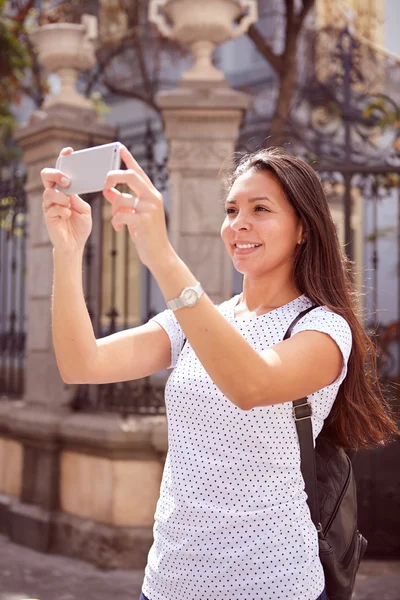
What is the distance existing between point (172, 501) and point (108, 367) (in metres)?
0.39

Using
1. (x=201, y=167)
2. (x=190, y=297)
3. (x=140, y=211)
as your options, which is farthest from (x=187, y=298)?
(x=201, y=167)

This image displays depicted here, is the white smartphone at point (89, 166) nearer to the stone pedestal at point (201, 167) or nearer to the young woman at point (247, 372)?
the young woman at point (247, 372)

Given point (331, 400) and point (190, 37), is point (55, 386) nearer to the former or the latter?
point (190, 37)

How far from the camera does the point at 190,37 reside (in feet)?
18.4

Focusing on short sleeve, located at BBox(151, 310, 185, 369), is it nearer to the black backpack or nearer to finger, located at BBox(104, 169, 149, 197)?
the black backpack

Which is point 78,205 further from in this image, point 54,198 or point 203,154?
point 203,154

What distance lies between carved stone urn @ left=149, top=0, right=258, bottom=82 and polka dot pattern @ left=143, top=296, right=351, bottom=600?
4.11 m

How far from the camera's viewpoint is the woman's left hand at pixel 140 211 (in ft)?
4.88

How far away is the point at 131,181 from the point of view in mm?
1476

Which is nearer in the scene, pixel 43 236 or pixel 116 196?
pixel 116 196

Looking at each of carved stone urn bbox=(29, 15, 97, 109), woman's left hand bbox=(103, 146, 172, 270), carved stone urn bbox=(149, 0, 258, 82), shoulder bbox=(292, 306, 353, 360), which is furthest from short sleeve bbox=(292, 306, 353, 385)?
carved stone urn bbox=(29, 15, 97, 109)

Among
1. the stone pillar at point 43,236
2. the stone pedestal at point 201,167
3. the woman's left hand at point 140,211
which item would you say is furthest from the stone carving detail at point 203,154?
the woman's left hand at point 140,211

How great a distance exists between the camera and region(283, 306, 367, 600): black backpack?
188 centimetres

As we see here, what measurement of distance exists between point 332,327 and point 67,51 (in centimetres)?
498
